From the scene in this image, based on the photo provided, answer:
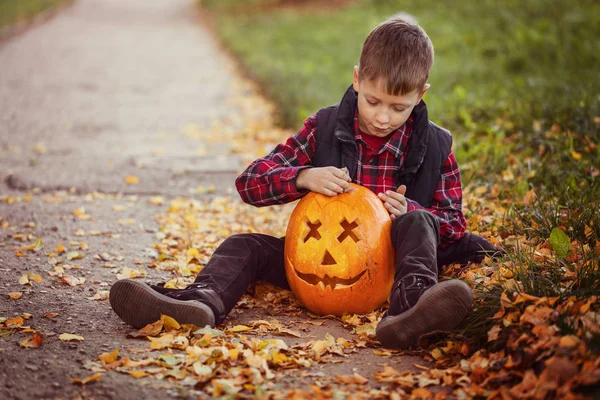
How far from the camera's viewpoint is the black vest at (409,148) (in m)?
3.55

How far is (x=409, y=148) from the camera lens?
359 cm

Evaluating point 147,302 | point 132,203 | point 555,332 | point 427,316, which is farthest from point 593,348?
point 132,203

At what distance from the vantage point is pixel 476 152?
577 cm

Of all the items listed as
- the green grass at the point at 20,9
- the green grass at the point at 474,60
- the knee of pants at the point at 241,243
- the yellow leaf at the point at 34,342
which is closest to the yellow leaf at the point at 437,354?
the knee of pants at the point at 241,243

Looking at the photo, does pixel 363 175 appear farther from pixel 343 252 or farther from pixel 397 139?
pixel 343 252

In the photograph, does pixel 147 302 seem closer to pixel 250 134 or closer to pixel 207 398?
pixel 207 398

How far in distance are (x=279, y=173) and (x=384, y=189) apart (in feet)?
1.99

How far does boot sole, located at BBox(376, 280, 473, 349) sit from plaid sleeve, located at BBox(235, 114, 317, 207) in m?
0.93

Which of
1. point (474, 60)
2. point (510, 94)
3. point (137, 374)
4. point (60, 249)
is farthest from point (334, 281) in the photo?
point (474, 60)

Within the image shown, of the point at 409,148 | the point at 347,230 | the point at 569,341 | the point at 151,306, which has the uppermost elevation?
the point at 409,148

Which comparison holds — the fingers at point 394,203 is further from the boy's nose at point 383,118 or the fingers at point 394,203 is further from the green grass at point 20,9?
the green grass at point 20,9

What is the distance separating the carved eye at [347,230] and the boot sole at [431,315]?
506mm

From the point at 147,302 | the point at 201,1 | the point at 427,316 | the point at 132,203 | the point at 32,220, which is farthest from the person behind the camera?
the point at 201,1

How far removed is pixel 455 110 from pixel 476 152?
1.56 metres
